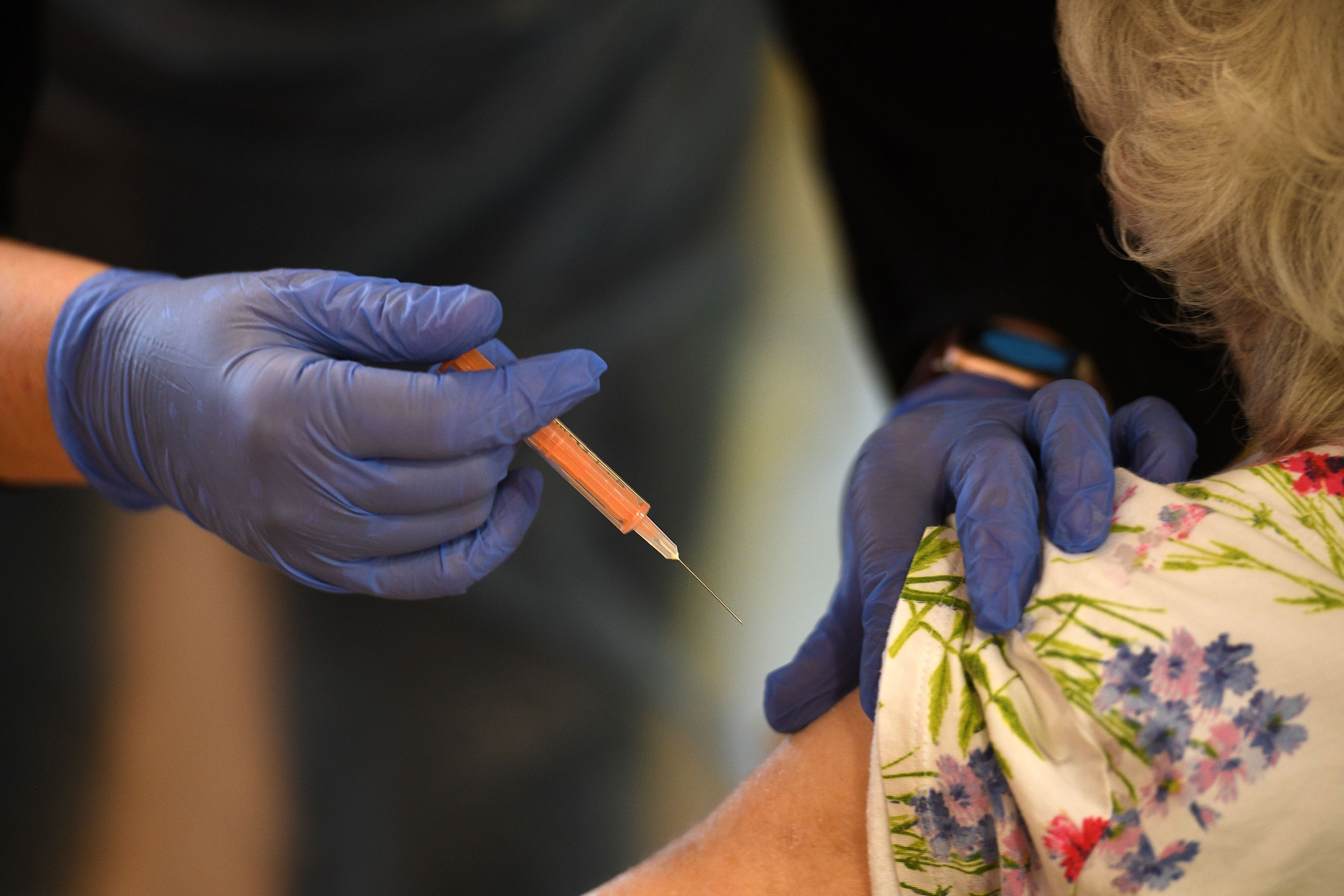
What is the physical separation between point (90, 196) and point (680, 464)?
1.42 m

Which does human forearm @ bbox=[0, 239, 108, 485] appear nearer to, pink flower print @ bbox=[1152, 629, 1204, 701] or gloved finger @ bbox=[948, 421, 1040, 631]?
gloved finger @ bbox=[948, 421, 1040, 631]

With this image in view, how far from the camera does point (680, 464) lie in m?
1.87

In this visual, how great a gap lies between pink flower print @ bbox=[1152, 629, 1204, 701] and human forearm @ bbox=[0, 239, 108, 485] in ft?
4.62

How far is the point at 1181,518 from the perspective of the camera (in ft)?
2.29

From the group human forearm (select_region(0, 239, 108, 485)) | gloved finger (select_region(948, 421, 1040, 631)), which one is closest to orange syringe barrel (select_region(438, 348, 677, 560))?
gloved finger (select_region(948, 421, 1040, 631))

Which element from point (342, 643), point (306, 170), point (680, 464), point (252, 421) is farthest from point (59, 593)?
point (680, 464)

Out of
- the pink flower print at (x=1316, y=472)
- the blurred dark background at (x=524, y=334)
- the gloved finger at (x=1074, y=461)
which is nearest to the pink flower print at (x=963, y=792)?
the gloved finger at (x=1074, y=461)

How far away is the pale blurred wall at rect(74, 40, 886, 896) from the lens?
1.50m

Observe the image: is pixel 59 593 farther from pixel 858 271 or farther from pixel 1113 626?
pixel 1113 626

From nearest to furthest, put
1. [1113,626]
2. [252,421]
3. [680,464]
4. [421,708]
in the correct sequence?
[1113,626], [252,421], [421,708], [680,464]

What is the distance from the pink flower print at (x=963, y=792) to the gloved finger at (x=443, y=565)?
55 cm

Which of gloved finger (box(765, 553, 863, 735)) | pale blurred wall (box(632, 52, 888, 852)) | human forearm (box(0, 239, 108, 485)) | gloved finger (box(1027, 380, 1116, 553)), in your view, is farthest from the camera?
pale blurred wall (box(632, 52, 888, 852))

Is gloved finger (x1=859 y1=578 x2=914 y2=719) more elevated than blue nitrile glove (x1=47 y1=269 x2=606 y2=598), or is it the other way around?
blue nitrile glove (x1=47 y1=269 x2=606 y2=598)

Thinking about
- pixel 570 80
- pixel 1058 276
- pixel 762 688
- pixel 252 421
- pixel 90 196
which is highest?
pixel 90 196
